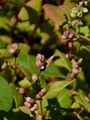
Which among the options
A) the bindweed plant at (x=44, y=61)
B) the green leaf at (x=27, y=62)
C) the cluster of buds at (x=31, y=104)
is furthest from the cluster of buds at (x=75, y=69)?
the cluster of buds at (x=31, y=104)

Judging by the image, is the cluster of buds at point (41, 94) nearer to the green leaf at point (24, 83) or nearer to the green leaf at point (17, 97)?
the green leaf at point (17, 97)

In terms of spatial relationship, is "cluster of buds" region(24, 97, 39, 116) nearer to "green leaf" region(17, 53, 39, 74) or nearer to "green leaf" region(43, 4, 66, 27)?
"green leaf" region(17, 53, 39, 74)

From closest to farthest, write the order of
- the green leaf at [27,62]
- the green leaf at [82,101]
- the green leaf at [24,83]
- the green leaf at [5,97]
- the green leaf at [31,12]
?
the green leaf at [5,97] → the green leaf at [27,62] → the green leaf at [82,101] → the green leaf at [24,83] → the green leaf at [31,12]

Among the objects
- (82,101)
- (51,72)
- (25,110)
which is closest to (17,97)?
(25,110)

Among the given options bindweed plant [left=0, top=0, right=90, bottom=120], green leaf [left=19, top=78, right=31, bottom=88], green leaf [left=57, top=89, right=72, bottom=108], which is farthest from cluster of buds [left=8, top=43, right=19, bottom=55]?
green leaf [left=57, top=89, right=72, bottom=108]

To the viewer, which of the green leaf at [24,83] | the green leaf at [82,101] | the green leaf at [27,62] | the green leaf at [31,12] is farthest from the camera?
the green leaf at [31,12]

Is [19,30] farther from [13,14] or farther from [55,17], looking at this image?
[55,17]

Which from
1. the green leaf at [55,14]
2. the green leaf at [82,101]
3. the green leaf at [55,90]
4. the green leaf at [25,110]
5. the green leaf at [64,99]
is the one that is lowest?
the green leaf at [64,99]

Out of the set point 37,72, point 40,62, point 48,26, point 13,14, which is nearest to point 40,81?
point 37,72

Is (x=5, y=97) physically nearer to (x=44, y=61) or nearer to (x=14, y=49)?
(x=44, y=61)
